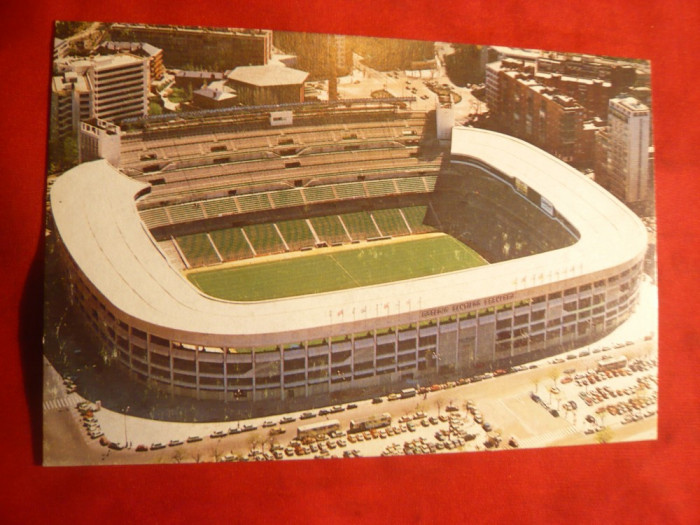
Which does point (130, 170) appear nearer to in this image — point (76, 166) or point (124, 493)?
point (76, 166)

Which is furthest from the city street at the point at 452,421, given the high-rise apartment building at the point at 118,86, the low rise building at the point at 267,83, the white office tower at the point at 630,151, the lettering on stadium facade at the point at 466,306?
Answer: the low rise building at the point at 267,83

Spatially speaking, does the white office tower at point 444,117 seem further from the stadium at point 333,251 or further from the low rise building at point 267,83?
the low rise building at point 267,83

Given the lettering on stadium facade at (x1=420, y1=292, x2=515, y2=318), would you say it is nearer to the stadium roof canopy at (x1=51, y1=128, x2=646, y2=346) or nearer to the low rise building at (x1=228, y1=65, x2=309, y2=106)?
the stadium roof canopy at (x1=51, y1=128, x2=646, y2=346)

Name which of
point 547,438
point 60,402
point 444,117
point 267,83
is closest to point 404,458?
point 547,438

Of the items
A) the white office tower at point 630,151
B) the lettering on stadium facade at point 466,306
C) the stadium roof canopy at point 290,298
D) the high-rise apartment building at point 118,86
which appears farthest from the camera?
the white office tower at point 630,151

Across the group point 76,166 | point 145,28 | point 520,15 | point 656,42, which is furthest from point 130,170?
point 656,42

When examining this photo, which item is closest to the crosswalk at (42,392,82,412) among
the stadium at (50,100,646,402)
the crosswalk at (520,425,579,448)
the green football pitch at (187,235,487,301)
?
the stadium at (50,100,646,402)
